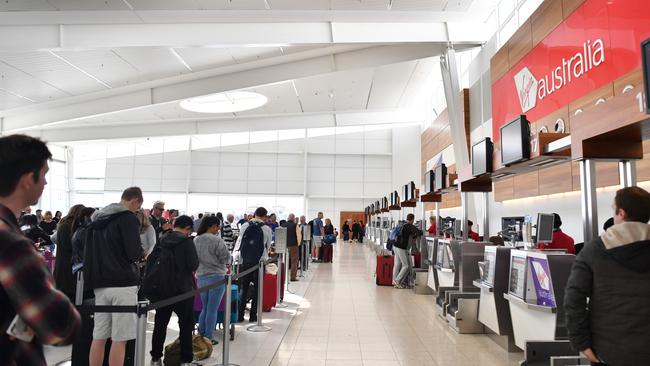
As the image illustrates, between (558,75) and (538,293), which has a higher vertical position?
(558,75)

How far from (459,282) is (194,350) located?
398 cm

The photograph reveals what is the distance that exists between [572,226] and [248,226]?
621 cm

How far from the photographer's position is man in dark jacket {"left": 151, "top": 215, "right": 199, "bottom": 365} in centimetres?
405

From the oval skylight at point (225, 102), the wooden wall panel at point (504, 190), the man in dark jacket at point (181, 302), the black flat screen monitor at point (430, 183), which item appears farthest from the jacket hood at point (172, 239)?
the oval skylight at point (225, 102)

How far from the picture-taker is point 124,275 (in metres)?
3.27

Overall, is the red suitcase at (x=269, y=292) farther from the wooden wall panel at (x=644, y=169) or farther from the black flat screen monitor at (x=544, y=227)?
the wooden wall panel at (x=644, y=169)

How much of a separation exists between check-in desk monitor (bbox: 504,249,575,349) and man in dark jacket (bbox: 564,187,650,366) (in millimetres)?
1749

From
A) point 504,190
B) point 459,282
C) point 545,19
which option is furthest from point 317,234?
point 545,19

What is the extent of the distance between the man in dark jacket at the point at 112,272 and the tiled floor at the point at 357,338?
51.3 inches

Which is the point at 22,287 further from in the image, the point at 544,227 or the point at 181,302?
the point at 544,227

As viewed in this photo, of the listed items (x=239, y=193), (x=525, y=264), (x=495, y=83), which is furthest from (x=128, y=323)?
(x=239, y=193)

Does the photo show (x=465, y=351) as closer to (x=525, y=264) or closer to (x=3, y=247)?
(x=525, y=264)

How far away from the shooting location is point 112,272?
3.22 metres

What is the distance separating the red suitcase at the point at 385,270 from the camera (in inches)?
396
